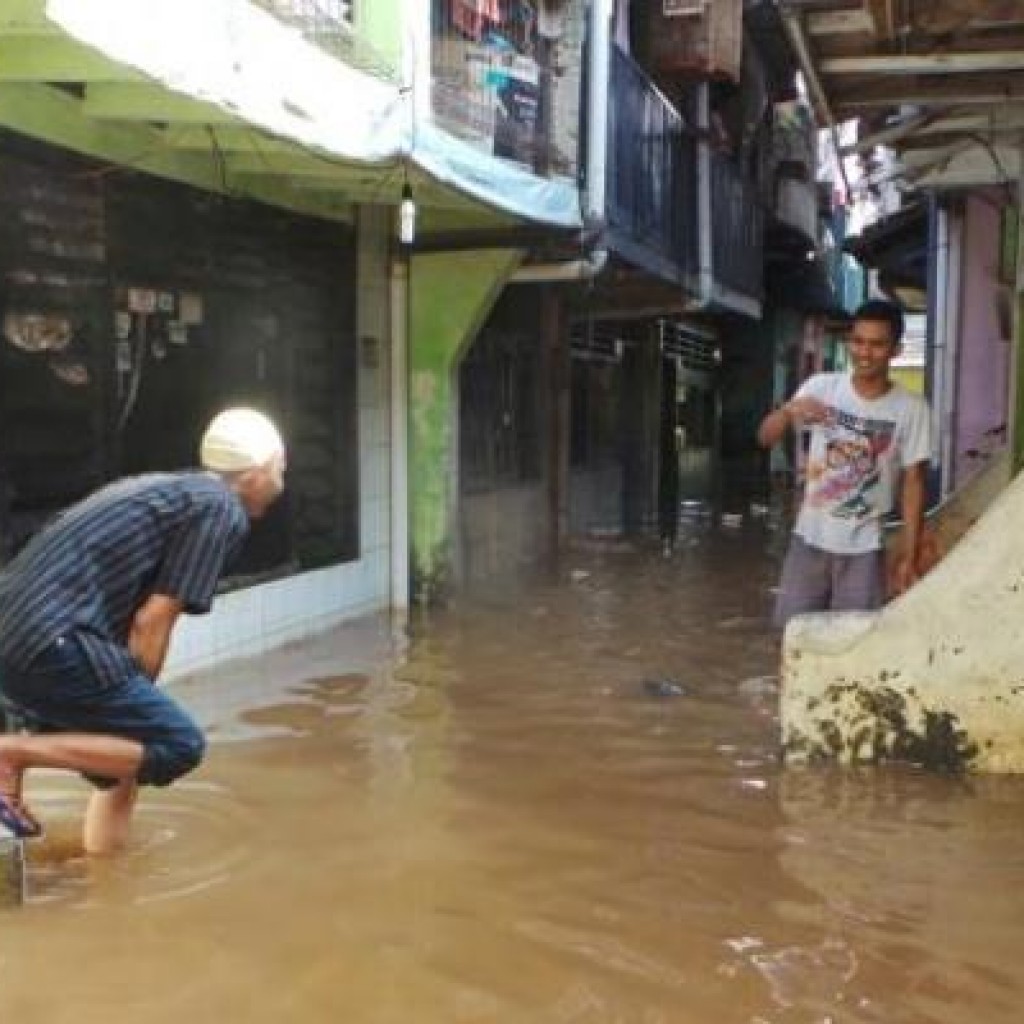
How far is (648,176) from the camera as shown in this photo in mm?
11859

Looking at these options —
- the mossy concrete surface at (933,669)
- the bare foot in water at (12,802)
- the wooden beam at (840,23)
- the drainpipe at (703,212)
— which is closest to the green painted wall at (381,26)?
the wooden beam at (840,23)

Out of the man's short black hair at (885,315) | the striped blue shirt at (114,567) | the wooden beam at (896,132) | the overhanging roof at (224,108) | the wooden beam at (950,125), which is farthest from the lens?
the wooden beam at (896,132)

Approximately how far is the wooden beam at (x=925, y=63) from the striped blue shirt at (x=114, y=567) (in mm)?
4919

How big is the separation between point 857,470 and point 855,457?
0.05m

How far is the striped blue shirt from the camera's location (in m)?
3.88

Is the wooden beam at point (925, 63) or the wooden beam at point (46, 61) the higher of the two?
the wooden beam at point (925, 63)

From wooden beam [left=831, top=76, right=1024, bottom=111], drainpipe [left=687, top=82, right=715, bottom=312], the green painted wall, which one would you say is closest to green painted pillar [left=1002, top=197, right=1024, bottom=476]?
wooden beam [left=831, top=76, right=1024, bottom=111]

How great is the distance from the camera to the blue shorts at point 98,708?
3902mm

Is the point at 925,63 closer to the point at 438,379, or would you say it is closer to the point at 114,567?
the point at 438,379

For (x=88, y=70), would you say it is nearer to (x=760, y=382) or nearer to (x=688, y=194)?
(x=688, y=194)

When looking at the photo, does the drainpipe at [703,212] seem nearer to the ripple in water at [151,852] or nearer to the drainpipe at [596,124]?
the drainpipe at [596,124]

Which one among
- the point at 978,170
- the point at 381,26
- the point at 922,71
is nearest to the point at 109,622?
the point at 381,26

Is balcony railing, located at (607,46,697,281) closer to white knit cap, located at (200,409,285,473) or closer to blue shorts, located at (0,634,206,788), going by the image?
white knit cap, located at (200,409,285,473)

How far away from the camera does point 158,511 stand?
3.97 metres
